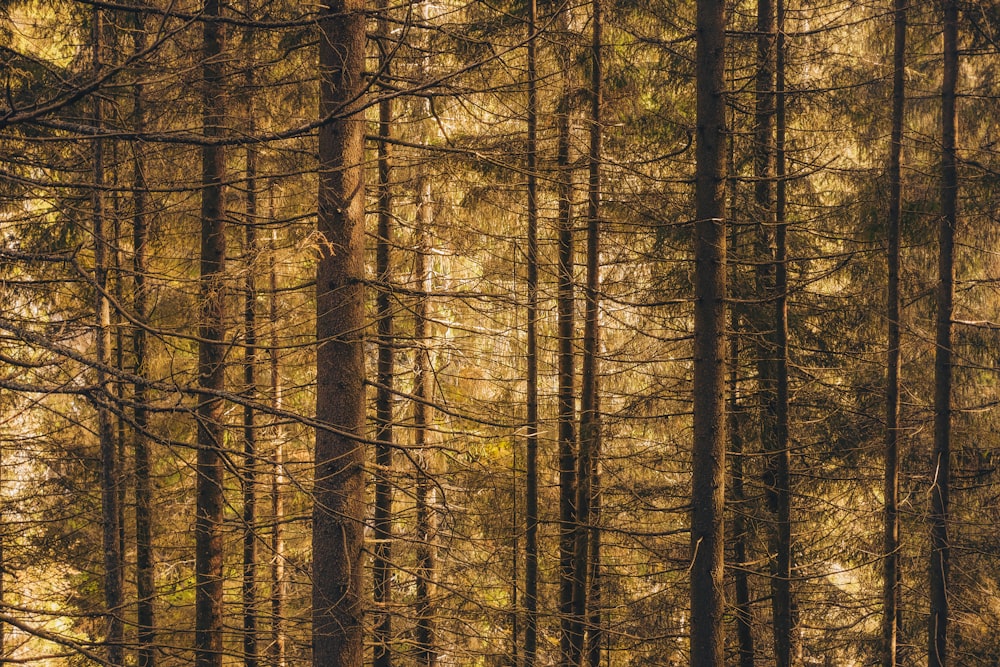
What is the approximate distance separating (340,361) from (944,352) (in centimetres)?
819

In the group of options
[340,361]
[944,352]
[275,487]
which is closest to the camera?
[340,361]

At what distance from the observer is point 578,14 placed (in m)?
12.2

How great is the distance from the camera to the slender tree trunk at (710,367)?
25.4ft

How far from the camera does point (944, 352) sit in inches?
419

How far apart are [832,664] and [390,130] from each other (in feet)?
36.8

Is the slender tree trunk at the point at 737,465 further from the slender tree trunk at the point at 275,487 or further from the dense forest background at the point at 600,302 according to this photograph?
the slender tree trunk at the point at 275,487

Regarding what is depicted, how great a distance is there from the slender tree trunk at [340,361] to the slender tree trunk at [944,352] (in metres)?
7.79

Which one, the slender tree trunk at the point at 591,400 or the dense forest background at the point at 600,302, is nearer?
the dense forest background at the point at 600,302

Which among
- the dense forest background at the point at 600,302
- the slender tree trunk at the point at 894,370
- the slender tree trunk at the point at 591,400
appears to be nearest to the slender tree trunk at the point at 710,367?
the dense forest background at the point at 600,302

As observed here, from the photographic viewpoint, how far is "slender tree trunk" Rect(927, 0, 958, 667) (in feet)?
34.6

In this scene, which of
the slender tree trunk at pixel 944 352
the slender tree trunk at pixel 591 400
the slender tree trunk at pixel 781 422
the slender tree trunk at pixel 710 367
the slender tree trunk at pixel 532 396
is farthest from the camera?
the slender tree trunk at pixel 591 400

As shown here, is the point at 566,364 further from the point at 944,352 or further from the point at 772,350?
the point at 944,352

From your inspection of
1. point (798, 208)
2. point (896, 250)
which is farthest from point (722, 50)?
point (798, 208)

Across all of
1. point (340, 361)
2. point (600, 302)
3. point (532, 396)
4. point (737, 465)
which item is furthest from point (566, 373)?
point (340, 361)
